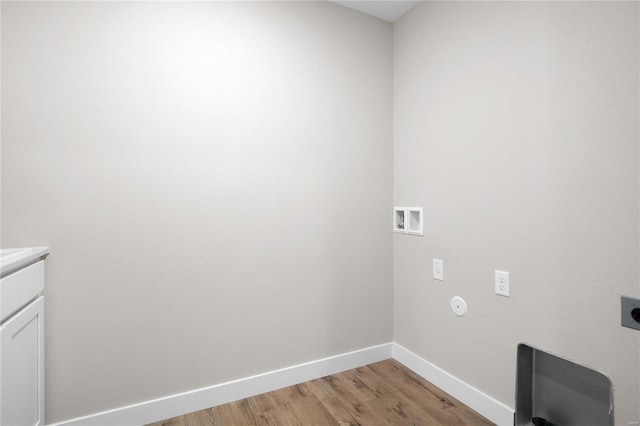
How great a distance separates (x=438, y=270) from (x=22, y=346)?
200 cm

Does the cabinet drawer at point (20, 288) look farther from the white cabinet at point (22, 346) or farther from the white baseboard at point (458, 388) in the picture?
the white baseboard at point (458, 388)

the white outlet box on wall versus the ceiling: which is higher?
the ceiling

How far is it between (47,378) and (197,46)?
178 centimetres

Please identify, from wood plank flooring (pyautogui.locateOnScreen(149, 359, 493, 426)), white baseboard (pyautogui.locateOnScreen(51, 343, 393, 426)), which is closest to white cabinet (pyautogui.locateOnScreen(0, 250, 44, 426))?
white baseboard (pyautogui.locateOnScreen(51, 343, 393, 426))

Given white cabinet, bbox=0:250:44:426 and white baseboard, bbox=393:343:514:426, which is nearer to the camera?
white cabinet, bbox=0:250:44:426

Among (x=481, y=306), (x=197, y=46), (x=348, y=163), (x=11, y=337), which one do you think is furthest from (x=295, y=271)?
(x=197, y=46)

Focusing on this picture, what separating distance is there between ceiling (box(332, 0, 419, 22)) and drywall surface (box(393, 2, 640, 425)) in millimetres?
62

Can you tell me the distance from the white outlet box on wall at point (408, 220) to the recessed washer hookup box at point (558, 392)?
881mm

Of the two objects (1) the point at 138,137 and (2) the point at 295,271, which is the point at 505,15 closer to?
(2) the point at 295,271

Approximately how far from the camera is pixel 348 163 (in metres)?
2.06

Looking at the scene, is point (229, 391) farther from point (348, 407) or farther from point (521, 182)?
point (521, 182)

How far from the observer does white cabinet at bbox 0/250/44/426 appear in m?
1.05

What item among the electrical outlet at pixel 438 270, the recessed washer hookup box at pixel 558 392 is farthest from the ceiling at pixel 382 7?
the recessed washer hookup box at pixel 558 392

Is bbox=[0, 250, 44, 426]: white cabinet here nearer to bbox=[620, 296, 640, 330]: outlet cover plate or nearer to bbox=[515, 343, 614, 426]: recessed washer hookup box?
bbox=[515, 343, 614, 426]: recessed washer hookup box
